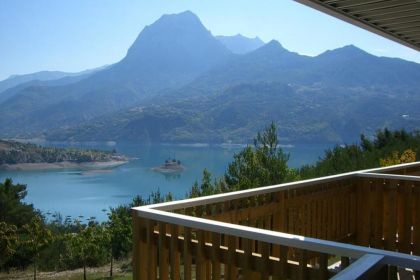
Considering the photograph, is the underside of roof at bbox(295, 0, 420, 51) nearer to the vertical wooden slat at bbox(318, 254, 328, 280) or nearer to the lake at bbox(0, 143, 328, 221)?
the vertical wooden slat at bbox(318, 254, 328, 280)

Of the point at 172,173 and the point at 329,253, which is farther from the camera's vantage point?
the point at 172,173

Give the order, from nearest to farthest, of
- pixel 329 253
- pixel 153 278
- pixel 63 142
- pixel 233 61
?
1. pixel 329 253
2. pixel 153 278
3. pixel 63 142
4. pixel 233 61

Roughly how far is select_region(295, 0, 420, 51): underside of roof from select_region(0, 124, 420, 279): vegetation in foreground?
1745cm

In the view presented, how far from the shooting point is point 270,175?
91.6ft

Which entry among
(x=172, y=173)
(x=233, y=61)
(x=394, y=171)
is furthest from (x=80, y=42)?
(x=394, y=171)

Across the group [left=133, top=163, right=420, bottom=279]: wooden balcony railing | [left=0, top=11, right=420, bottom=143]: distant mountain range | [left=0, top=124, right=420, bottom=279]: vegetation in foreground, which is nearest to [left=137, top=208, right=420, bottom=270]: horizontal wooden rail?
[left=133, top=163, right=420, bottom=279]: wooden balcony railing

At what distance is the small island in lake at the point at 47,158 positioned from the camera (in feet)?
279

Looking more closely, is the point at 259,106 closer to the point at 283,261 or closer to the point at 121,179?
the point at 121,179

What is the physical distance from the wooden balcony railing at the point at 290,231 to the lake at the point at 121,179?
187 feet

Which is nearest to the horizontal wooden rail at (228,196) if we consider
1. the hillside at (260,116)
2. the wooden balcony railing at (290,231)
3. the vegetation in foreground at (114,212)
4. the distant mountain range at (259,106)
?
the wooden balcony railing at (290,231)

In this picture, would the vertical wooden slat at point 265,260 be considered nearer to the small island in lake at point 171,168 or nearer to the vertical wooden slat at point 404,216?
the vertical wooden slat at point 404,216

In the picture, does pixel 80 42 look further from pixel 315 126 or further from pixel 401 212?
pixel 401 212

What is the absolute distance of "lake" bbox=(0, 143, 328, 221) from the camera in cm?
6506

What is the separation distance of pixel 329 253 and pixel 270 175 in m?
26.3
